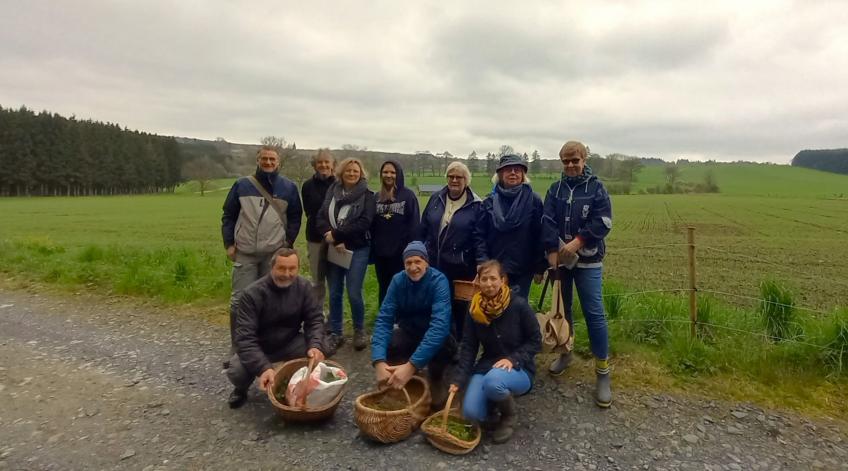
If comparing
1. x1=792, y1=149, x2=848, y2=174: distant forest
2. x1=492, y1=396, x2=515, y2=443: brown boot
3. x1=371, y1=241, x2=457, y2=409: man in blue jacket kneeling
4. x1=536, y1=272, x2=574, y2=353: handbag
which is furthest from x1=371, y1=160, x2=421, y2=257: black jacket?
x1=792, y1=149, x2=848, y2=174: distant forest

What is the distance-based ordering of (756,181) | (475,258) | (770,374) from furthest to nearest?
1. (756,181)
2. (475,258)
3. (770,374)

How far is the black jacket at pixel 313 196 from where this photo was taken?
5.38 metres

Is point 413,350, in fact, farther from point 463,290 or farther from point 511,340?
point 511,340

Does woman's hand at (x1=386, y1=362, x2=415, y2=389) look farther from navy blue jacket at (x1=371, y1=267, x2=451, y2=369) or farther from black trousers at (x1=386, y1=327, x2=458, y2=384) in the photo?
black trousers at (x1=386, y1=327, x2=458, y2=384)

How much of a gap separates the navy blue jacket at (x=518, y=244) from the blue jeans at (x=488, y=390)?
3.12ft

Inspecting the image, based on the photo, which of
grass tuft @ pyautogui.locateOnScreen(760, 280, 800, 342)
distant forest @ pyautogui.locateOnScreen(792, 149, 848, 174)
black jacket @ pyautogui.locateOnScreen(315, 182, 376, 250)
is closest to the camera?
grass tuft @ pyautogui.locateOnScreen(760, 280, 800, 342)

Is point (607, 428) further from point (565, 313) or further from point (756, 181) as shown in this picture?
point (756, 181)

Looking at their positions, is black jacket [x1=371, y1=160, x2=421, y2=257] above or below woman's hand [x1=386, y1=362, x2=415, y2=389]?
above

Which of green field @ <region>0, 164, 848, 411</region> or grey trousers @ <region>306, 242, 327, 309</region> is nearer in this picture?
green field @ <region>0, 164, 848, 411</region>

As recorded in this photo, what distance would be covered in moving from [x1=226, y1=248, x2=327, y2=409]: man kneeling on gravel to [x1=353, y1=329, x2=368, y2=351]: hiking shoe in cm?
94

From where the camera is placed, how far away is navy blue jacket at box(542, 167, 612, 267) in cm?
383

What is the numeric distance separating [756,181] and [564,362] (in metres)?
101

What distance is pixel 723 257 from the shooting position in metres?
15.0

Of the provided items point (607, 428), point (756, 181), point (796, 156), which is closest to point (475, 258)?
point (607, 428)
